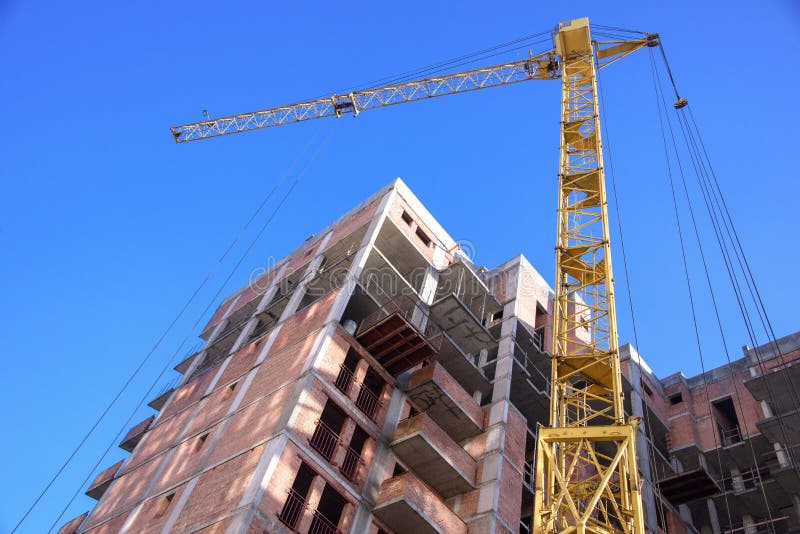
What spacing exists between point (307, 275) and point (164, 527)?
1598 centimetres

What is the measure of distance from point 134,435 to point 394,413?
1614 centimetres

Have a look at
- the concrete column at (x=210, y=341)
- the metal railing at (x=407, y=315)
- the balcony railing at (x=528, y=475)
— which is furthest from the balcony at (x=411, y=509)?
the concrete column at (x=210, y=341)

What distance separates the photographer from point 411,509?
85.3 ft

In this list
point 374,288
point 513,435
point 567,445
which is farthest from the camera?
point 374,288

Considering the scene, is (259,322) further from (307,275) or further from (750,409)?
(750,409)

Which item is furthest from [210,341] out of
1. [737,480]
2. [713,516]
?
[737,480]

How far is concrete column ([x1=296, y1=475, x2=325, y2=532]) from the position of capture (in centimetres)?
2433

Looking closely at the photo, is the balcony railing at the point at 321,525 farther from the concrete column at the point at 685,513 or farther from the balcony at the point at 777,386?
the balcony at the point at 777,386

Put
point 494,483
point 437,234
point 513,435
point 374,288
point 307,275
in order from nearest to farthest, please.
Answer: point 494,483 < point 513,435 < point 374,288 < point 307,275 < point 437,234

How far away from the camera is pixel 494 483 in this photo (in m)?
29.6

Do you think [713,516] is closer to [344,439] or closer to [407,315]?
[407,315]

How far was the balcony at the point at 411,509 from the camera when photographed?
26141mm

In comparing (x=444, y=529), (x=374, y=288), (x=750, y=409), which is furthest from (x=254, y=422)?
(x=750, y=409)

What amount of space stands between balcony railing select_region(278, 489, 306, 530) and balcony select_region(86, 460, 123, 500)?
15403 mm
